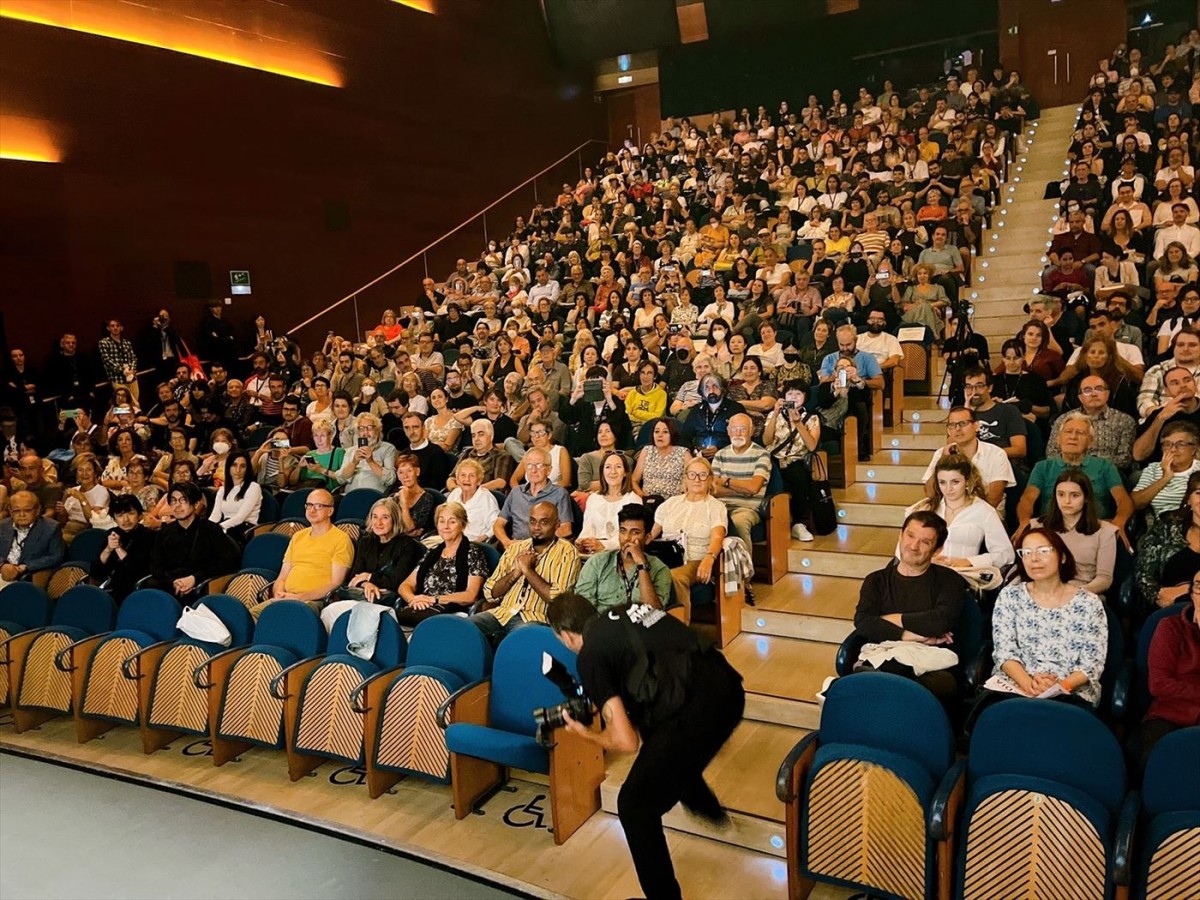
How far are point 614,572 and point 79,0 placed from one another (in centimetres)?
826

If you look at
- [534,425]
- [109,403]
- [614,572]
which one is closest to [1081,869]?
[614,572]

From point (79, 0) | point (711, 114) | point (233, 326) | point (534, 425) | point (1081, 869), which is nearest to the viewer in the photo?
point (1081, 869)

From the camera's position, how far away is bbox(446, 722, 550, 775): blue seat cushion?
9.45 ft

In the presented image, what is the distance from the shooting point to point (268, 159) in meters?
9.98

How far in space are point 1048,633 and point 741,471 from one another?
188 centimetres

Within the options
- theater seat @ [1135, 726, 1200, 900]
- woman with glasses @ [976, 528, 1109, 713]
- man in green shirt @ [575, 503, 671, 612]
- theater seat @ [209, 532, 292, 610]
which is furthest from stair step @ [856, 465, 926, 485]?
theater seat @ [209, 532, 292, 610]

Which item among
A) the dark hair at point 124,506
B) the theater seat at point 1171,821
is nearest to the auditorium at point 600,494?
the theater seat at point 1171,821

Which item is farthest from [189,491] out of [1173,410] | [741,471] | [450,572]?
[1173,410]

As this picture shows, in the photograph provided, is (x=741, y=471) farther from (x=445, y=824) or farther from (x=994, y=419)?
(x=445, y=824)

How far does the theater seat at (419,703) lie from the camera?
10.3 ft

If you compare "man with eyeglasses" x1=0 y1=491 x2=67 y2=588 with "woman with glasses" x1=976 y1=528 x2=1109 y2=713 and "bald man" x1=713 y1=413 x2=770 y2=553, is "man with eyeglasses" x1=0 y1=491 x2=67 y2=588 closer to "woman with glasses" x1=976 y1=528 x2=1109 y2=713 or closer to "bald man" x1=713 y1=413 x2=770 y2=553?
"bald man" x1=713 y1=413 x2=770 y2=553

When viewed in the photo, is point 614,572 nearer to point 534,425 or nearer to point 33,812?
point 534,425

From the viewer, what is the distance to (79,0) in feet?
27.5

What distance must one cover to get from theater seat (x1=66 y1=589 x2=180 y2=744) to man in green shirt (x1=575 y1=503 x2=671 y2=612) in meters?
1.93
